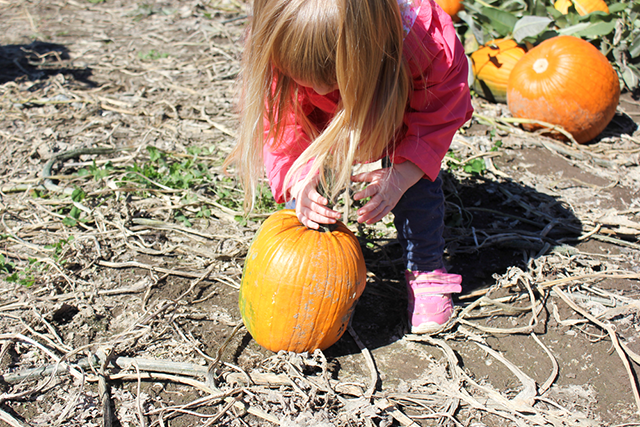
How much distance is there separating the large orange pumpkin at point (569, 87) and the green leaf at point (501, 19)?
0.67m

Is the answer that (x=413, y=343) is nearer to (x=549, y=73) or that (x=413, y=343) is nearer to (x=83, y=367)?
(x=83, y=367)

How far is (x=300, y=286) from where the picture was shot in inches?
82.8

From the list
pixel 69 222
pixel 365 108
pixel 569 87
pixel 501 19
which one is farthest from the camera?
pixel 501 19

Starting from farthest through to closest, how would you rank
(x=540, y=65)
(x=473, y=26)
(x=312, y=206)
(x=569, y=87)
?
(x=473, y=26) < (x=540, y=65) < (x=569, y=87) < (x=312, y=206)

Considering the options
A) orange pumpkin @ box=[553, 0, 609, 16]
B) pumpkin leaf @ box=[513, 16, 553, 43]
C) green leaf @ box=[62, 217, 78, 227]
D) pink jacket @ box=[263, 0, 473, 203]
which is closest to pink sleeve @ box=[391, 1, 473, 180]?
pink jacket @ box=[263, 0, 473, 203]

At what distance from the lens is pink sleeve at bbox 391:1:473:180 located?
2184 mm

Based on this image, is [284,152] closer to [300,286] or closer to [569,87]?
[300,286]

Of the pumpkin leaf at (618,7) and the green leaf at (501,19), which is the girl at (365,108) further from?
the pumpkin leaf at (618,7)

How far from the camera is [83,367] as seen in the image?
85.0 inches

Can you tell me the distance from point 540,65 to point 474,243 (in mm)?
2083

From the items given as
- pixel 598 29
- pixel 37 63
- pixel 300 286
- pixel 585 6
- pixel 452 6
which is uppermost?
pixel 585 6

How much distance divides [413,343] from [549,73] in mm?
2919

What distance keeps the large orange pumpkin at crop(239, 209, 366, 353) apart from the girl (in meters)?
0.13

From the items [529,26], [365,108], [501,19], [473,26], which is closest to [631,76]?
[529,26]
